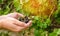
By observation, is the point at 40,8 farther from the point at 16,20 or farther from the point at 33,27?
the point at 16,20

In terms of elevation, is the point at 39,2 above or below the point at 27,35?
above

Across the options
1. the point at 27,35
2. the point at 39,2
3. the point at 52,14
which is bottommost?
the point at 27,35

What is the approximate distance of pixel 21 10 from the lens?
2172 millimetres

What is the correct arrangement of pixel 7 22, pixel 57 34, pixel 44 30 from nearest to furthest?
pixel 7 22, pixel 57 34, pixel 44 30

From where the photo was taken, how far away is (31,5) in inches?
82.0

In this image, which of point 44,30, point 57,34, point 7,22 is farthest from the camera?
point 44,30

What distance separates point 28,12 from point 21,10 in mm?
85

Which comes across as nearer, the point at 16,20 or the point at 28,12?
the point at 16,20

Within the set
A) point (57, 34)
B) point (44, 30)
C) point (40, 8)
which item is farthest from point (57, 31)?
point (40, 8)

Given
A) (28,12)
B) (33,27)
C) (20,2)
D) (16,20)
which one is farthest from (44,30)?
(16,20)

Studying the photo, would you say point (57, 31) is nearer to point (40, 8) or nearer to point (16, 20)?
point (40, 8)

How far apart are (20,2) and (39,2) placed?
0.74 ft

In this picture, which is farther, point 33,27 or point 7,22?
point 33,27

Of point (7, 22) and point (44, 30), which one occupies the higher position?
point (7, 22)
